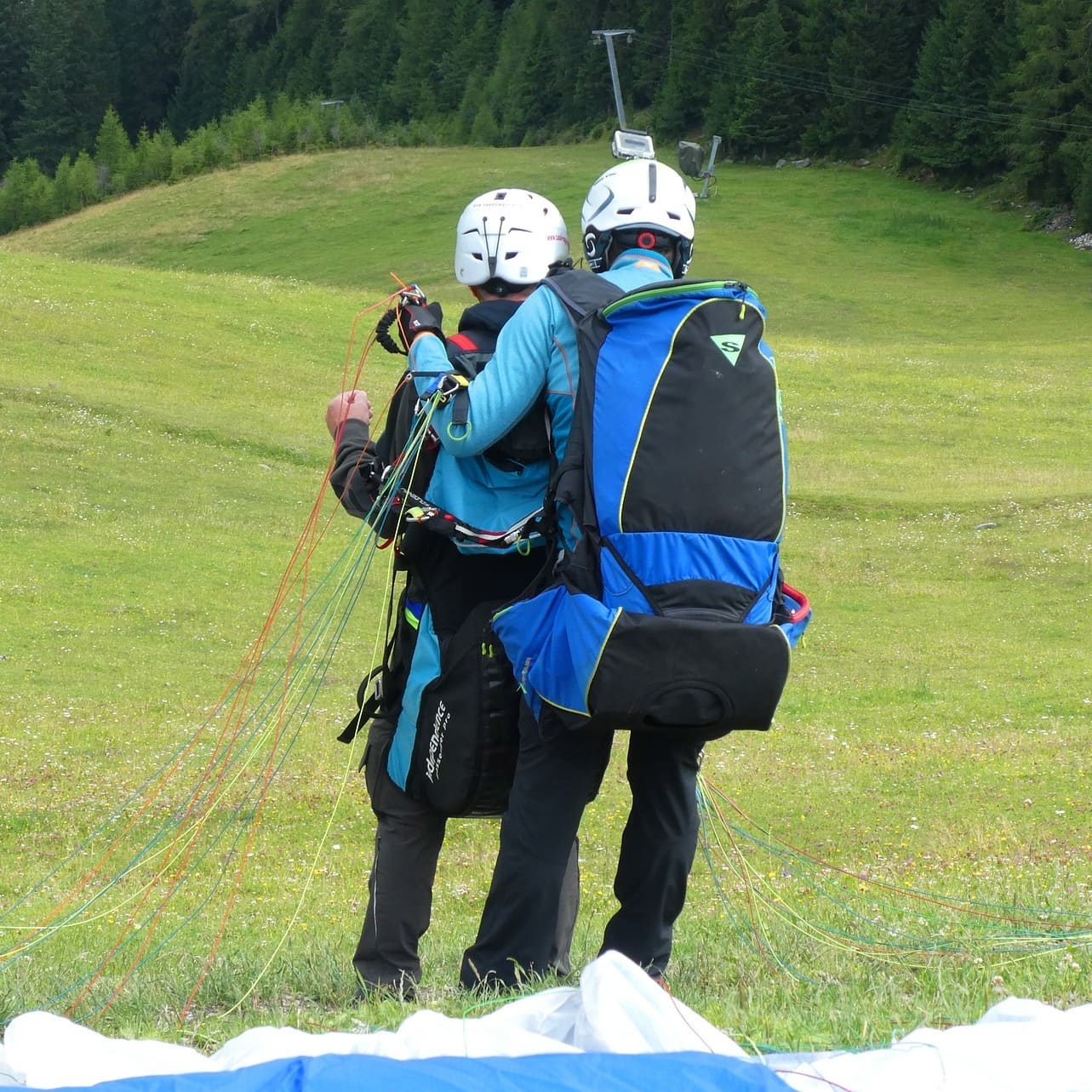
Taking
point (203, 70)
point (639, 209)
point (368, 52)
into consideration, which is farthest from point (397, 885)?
point (203, 70)

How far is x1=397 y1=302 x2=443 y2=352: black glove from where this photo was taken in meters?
4.38

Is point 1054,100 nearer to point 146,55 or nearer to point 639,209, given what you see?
point 639,209

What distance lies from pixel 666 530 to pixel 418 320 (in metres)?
1.17

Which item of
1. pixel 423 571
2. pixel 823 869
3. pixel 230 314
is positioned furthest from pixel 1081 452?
pixel 423 571

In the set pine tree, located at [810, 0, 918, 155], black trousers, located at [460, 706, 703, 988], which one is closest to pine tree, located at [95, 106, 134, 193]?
pine tree, located at [810, 0, 918, 155]

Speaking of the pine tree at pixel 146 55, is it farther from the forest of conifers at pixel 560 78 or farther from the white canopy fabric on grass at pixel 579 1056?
the white canopy fabric on grass at pixel 579 1056

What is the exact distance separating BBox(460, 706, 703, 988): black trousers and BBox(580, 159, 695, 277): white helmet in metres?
1.44

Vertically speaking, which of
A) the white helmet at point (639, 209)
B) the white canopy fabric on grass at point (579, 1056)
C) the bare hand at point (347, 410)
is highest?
the white helmet at point (639, 209)

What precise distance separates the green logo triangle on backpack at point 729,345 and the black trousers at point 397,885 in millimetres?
1596

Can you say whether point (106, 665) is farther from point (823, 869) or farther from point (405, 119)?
point (405, 119)

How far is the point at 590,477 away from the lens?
3.78m

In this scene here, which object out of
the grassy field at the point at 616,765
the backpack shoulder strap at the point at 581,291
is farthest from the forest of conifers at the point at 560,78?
the backpack shoulder strap at the point at 581,291

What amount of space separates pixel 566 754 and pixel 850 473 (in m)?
20.6

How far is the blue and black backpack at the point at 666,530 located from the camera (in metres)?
3.68
